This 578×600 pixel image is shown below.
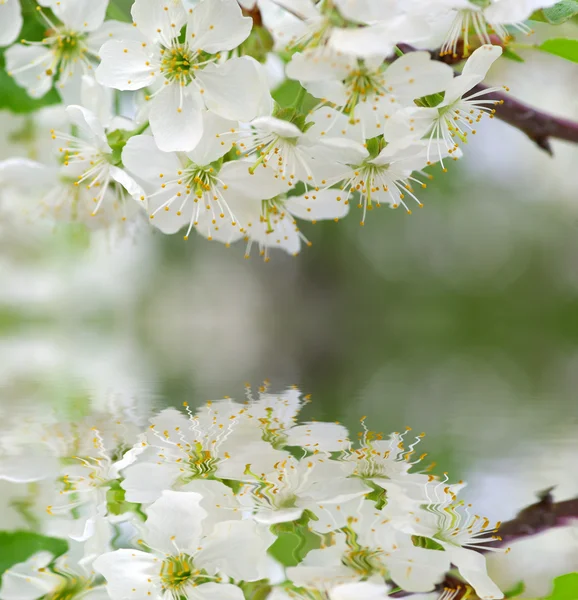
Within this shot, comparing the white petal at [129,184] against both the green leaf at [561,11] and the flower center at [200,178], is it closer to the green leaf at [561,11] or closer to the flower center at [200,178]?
the flower center at [200,178]

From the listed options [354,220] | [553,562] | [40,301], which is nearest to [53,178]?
[553,562]

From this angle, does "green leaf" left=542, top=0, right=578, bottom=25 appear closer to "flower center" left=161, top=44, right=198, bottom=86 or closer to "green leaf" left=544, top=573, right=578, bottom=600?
"flower center" left=161, top=44, right=198, bottom=86

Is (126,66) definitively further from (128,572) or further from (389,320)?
(389,320)

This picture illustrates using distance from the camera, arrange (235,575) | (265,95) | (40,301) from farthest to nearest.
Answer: (40,301) → (265,95) → (235,575)

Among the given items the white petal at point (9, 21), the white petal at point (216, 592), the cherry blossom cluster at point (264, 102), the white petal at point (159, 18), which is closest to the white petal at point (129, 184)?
the cherry blossom cluster at point (264, 102)

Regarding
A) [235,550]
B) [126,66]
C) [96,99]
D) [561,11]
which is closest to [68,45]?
[96,99]

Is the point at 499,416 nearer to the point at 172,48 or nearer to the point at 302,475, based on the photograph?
the point at 302,475

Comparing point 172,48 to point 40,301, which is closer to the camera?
point 172,48
